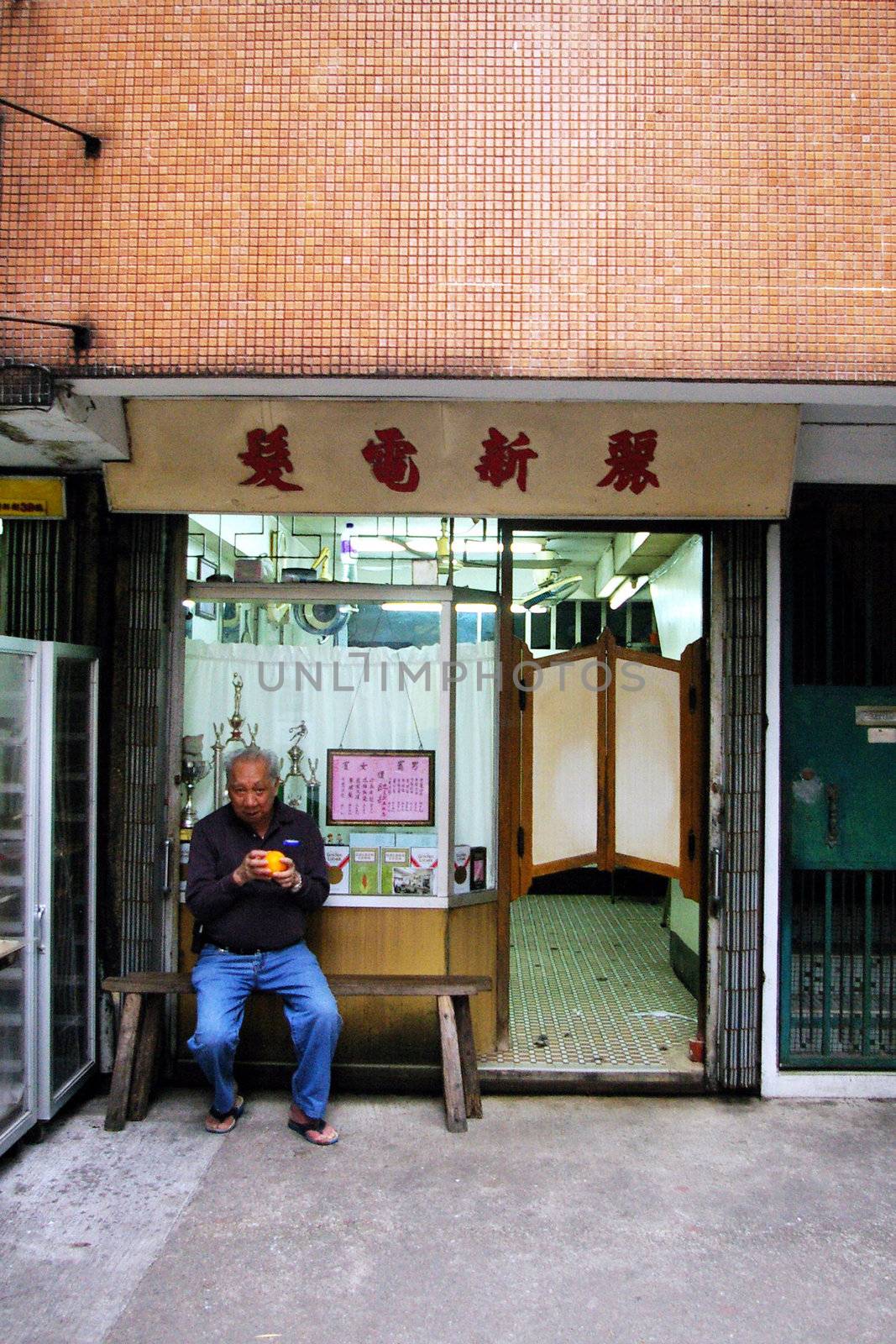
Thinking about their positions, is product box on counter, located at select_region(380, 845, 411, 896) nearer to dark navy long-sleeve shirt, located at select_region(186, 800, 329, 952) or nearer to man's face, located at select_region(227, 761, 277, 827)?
dark navy long-sleeve shirt, located at select_region(186, 800, 329, 952)

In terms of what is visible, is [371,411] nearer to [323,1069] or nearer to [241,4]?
[241,4]

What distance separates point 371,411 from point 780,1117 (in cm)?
408

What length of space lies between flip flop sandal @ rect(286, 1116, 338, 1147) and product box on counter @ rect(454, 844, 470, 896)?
1.33 metres

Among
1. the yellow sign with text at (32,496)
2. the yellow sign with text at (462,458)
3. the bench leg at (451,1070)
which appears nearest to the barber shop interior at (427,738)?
the yellow sign with text at (462,458)

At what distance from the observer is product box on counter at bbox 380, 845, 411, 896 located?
16.8 ft

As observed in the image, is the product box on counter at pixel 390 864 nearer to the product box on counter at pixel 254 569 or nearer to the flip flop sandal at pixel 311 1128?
the flip flop sandal at pixel 311 1128

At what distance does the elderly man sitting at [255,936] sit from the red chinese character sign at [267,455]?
1368 mm

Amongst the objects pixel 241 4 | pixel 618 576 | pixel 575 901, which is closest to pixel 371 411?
pixel 241 4

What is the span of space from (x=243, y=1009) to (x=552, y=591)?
6.35 meters

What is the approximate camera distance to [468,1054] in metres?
4.70

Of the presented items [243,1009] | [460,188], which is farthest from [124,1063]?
[460,188]

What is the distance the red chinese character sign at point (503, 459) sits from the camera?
4.68 m

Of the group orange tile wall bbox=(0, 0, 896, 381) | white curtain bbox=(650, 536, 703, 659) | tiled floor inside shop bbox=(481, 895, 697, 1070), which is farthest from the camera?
white curtain bbox=(650, 536, 703, 659)

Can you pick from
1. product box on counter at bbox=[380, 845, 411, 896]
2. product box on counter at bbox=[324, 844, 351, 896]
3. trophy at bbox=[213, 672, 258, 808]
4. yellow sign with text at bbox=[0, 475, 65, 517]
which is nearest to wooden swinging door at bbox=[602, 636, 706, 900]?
product box on counter at bbox=[380, 845, 411, 896]
